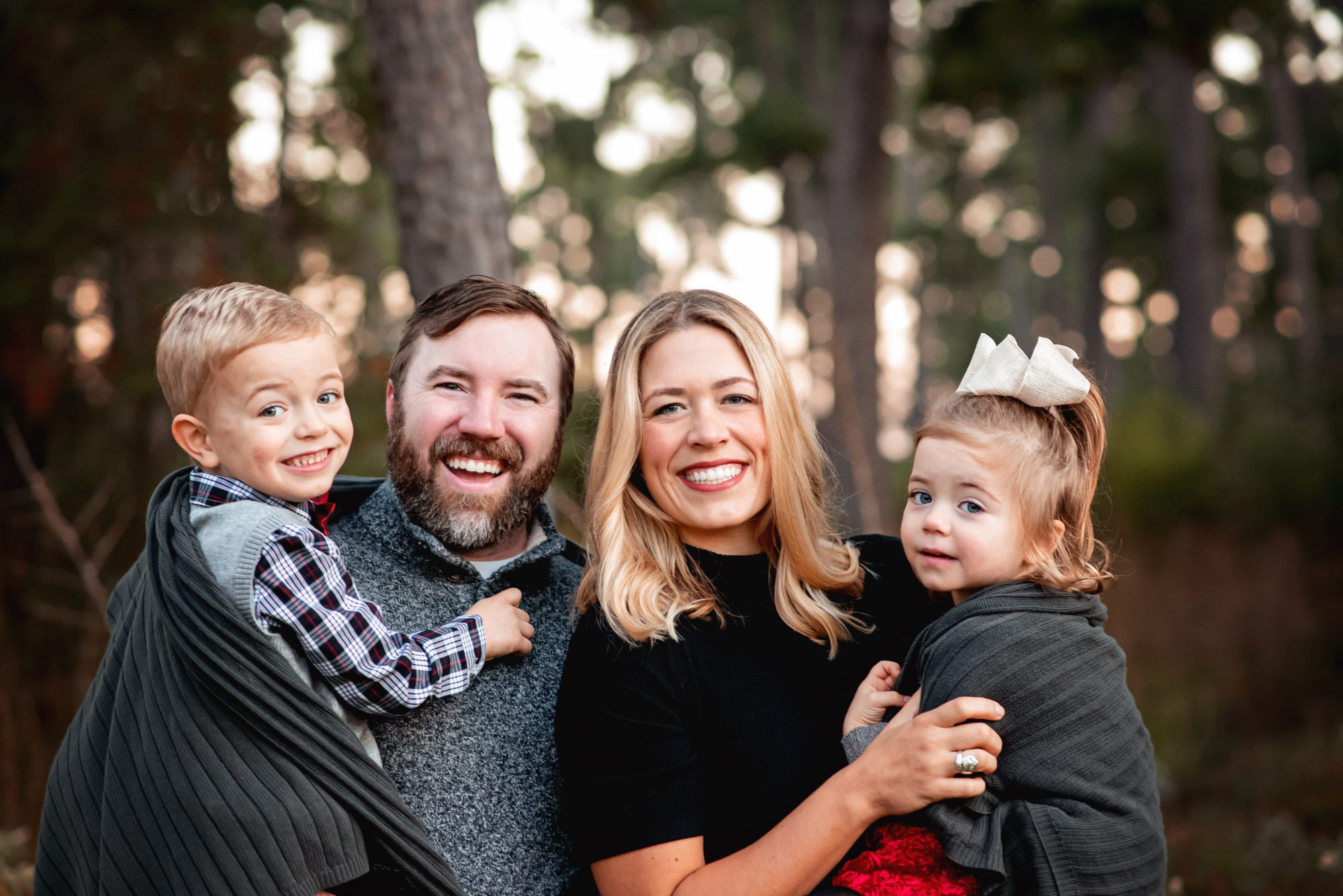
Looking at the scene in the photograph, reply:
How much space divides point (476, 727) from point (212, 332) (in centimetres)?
104

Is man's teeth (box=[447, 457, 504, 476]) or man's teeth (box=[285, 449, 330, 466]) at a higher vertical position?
man's teeth (box=[285, 449, 330, 466])

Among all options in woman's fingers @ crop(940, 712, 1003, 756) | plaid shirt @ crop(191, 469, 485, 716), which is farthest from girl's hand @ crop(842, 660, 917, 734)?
plaid shirt @ crop(191, 469, 485, 716)

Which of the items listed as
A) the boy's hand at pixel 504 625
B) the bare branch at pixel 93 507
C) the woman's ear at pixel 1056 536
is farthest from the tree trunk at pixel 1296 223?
the boy's hand at pixel 504 625

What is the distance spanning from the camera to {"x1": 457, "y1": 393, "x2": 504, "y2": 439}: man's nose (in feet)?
8.29

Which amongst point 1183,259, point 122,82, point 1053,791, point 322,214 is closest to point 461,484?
point 1053,791

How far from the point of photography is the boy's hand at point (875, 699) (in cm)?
217

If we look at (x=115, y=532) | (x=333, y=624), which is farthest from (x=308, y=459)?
(x=115, y=532)

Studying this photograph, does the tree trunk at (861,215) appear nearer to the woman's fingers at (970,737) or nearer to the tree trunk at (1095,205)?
the woman's fingers at (970,737)

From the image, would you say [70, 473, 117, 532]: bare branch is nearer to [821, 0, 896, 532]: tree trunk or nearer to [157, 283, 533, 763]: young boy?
[157, 283, 533, 763]: young boy

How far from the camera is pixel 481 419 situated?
8.29 feet

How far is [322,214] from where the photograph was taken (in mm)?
8070

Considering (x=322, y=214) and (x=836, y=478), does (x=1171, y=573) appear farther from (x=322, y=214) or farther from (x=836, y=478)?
(x=322, y=214)

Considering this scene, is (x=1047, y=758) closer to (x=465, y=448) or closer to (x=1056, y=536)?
(x=1056, y=536)

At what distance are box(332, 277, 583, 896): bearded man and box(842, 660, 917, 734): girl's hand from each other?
73 centimetres
